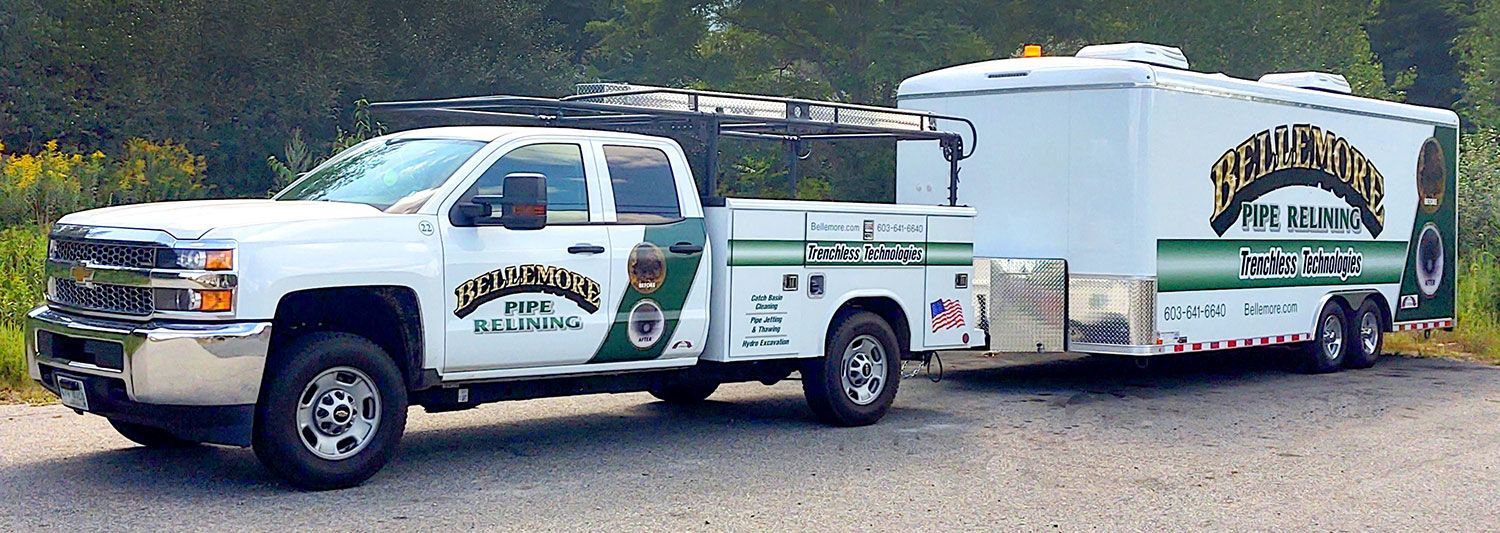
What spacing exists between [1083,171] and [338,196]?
6532mm

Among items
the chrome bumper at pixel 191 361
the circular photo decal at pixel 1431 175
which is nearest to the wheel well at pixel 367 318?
the chrome bumper at pixel 191 361

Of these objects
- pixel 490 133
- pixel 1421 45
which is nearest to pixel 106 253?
pixel 490 133

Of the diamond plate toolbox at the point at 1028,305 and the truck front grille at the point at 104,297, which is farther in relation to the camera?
the diamond plate toolbox at the point at 1028,305

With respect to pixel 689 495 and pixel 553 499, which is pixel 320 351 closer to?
pixel 553 499

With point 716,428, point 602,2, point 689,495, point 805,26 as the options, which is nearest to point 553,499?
point 689,495

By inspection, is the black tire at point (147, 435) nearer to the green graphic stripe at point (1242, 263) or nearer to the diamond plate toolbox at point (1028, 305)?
the diamond plate toolbox at point (1028, 305)

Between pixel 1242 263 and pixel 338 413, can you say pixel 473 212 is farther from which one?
pixel 1242 263

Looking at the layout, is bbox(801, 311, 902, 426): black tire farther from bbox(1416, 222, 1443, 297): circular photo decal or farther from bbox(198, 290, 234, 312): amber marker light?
bbox(1416, 222, 1443, 297): circular photo decal

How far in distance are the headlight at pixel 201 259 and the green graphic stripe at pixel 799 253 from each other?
3346 millimetres

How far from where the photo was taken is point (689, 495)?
27.5 ft

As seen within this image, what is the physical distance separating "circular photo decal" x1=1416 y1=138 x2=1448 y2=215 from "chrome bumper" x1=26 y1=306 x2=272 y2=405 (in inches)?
502

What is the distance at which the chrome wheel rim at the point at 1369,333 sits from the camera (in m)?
15.7

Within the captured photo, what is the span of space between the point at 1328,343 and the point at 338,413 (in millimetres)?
10395

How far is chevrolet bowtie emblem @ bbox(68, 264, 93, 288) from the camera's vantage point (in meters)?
8.05
